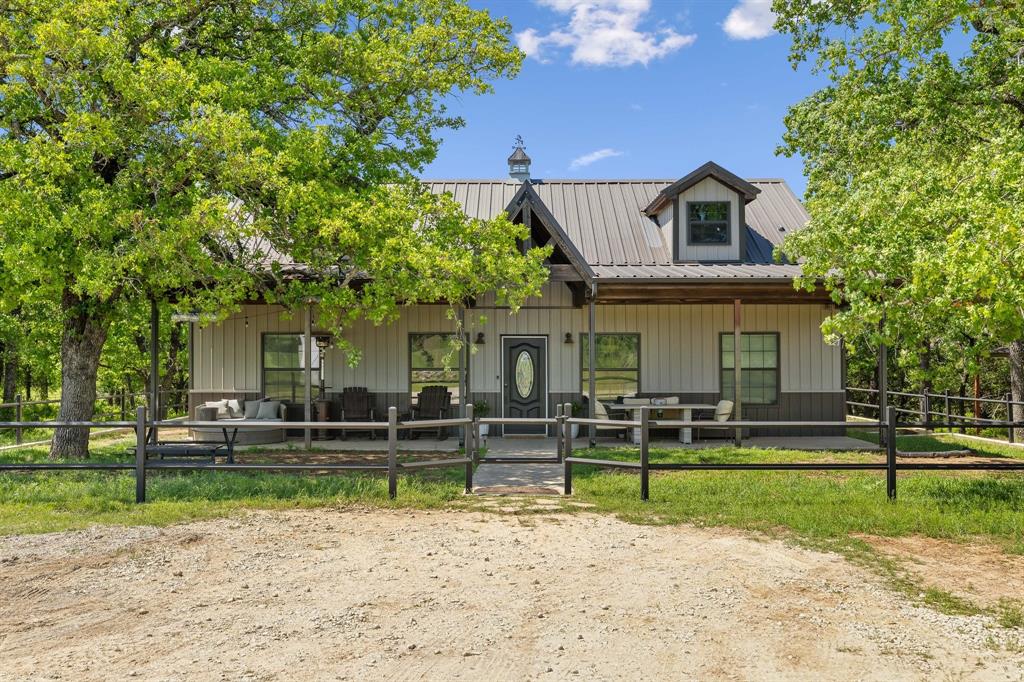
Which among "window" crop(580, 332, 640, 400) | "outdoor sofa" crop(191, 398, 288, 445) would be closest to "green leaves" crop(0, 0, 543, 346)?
"outdoor sofa" crop(191, 398, 288, 445)

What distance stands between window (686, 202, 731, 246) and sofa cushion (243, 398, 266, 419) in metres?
9.65

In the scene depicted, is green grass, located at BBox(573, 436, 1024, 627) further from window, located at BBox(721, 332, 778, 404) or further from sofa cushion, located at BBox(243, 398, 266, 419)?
sofa cushion, located at BBox(243, 398, 266, 419)

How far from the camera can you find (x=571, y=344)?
53.9ft

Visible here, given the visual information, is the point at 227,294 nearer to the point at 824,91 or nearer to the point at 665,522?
the point at 665,522

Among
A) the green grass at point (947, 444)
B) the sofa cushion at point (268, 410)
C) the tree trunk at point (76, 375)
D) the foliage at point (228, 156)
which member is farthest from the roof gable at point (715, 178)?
the tree trunk at point (76, 375)

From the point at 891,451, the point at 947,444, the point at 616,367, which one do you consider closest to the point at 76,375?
the point at 616,367

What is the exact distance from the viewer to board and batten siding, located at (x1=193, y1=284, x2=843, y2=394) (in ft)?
54.1

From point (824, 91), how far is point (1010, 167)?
8584mm

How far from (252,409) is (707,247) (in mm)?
10121

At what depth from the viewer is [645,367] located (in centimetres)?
1655

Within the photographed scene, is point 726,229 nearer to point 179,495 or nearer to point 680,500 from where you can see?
point 680,500

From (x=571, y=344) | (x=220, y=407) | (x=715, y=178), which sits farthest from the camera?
(x=715, y=178)

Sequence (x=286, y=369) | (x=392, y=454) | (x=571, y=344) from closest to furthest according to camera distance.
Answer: (x=392, y=454) → (x=571, y=344) → (x=286, y=369)

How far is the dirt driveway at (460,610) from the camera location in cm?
449
